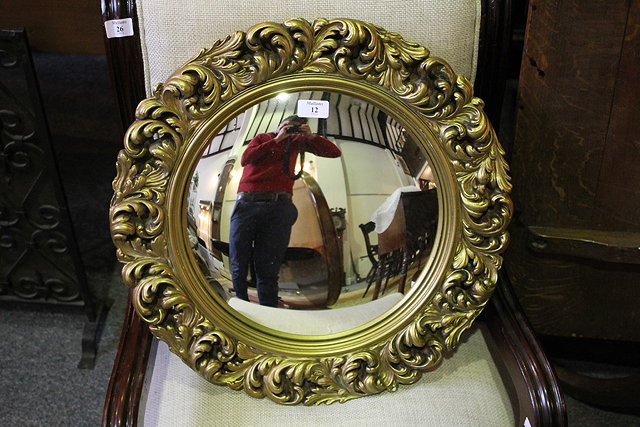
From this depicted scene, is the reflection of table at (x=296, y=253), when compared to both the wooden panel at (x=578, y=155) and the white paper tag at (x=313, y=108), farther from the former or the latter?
the wooden panel at (x=578, y=155)

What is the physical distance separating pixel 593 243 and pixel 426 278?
0.38 metres

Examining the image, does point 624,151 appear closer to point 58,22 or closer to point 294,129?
point 294,129

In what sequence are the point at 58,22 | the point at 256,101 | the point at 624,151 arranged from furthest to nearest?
the point at 58,22 → the point at 624,151 → the point at 256,101

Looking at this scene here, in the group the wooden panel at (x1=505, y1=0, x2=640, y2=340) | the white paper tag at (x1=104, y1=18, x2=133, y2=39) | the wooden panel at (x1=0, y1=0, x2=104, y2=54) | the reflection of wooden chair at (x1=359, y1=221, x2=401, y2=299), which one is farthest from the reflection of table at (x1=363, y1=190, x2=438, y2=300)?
the wooden panel at (x1=0, y1=0, x2=104, y2=54)

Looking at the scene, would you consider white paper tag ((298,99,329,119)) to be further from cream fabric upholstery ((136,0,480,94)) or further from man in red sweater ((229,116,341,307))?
cream fabric upholstery ((136,0,480,94))

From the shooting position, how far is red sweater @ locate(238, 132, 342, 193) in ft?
2.90

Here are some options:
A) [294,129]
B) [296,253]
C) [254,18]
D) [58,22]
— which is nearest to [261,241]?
[296,253]

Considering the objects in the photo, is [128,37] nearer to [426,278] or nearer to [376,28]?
[376,28]

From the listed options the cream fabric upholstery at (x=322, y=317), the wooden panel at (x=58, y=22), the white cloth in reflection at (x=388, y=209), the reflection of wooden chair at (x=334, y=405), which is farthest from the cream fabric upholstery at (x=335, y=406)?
the wooden panel at (x=58, y=22)

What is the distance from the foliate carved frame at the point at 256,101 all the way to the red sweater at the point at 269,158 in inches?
2.3

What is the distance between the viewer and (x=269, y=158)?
89 centimetres

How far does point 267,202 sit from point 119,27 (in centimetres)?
32

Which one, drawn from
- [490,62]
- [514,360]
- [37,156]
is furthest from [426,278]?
[37,156]

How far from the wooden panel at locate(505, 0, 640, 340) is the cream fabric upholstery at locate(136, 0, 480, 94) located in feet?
0.57
